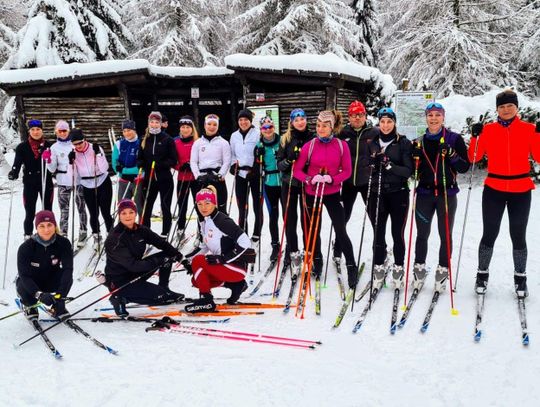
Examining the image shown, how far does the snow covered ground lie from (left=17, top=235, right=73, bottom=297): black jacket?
1.50 feet

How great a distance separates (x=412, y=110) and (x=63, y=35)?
13725 mm

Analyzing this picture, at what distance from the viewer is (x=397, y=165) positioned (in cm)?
462

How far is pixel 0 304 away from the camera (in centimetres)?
496

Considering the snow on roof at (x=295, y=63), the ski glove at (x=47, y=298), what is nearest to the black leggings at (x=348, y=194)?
the ski glove at (x=47, y=298)

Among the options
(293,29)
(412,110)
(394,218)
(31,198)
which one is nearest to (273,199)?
(394,218)

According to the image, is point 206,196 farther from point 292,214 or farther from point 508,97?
point 508,97

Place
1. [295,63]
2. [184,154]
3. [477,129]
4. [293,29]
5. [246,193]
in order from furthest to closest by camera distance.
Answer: [293,29] < [295,63] < [184,154] < [246,193] < [477,129]

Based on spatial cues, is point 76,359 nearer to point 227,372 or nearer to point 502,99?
point 227,372

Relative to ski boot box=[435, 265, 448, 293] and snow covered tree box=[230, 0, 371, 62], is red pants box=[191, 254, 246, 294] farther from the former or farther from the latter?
snow covered tree box=[230, 0, 371, 62]

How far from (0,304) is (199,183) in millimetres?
2875

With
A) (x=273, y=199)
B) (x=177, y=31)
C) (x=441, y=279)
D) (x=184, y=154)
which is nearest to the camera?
(x=441, y=279)

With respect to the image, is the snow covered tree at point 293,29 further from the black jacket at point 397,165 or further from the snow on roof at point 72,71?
the black jacket at point 397,165

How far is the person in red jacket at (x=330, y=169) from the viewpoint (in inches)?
193

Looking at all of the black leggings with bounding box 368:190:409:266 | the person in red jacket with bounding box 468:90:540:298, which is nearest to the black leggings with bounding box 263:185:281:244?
the black leggings with bounding box 368:190:409:266
